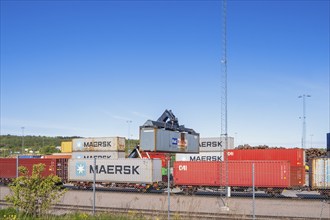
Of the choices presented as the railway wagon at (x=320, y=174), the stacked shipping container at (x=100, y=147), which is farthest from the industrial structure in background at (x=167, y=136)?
the railway wagon at (x=320, y=174)

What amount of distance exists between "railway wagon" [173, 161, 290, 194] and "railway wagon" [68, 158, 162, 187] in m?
2.46

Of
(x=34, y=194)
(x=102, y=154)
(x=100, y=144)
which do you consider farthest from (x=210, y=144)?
(x=34, y=194)

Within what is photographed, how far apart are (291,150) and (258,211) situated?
12.4m

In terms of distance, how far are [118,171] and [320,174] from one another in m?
17.8

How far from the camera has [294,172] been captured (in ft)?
105

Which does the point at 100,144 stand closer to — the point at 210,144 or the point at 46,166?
the point at 210,144

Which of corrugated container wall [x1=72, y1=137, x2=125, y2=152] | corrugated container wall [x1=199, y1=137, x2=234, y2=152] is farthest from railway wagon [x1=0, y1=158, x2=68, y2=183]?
corrugated container wall [x1=199, y1=137, x2=234, y2=152]

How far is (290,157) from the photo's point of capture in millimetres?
34312

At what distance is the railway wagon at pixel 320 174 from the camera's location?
30.2m

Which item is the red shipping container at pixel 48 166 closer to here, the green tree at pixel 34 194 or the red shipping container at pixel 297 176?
the red shipping container at pixel 297 176

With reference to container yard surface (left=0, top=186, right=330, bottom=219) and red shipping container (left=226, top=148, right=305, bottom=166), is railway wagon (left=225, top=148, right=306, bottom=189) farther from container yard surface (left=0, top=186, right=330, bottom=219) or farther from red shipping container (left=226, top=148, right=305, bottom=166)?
container yard surface (left=0, top=186, right=330, bottom=219)

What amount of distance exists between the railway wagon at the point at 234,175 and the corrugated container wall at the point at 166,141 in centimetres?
602

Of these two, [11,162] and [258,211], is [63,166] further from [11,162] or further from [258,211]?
[258,211]

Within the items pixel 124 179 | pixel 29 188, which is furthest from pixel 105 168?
pixel 29 188
